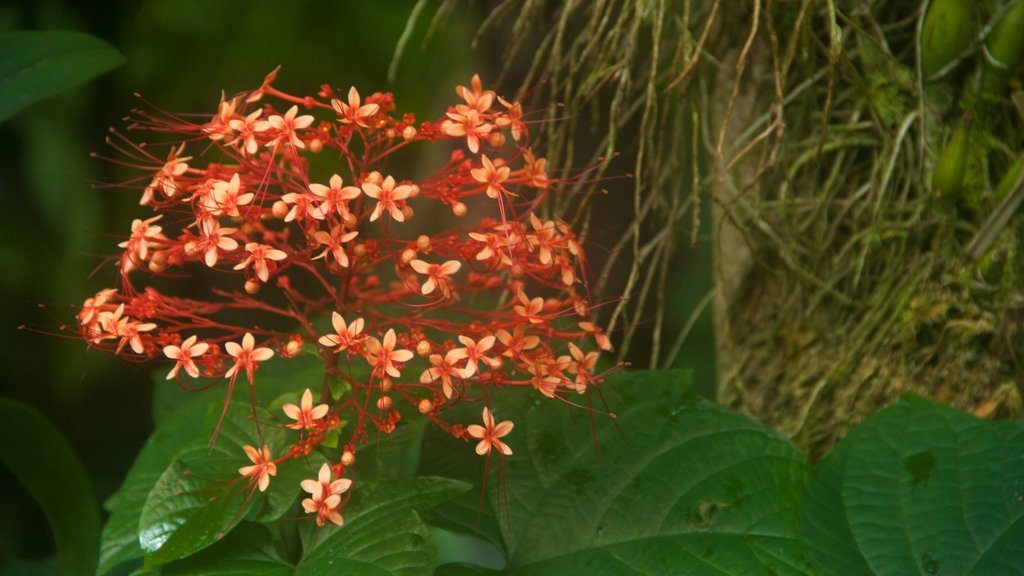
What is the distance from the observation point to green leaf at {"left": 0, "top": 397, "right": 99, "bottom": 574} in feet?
2.88

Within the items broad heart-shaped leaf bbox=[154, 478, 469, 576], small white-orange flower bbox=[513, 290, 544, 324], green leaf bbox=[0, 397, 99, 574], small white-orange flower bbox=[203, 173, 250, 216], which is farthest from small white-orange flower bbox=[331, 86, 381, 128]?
green leaf bbox=[0, 397, 99, 574]

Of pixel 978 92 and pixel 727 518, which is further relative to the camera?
pixel 978 92

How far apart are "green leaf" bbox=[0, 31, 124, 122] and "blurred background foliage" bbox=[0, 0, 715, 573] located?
1.82 feet

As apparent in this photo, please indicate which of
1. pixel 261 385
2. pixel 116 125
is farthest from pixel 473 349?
pixel 116 125

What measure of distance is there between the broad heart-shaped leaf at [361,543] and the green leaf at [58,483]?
171 millimetres

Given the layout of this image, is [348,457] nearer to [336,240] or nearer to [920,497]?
[336,240]

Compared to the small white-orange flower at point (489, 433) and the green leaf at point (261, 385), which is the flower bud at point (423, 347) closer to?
the small white-orange flower at point (489, 433)

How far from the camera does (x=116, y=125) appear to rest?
5.08 feet

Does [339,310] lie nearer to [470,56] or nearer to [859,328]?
[859,328]

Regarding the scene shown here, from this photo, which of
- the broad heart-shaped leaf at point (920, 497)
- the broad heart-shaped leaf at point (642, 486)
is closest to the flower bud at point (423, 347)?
the broad heart-shaped leaf at point (642, 486)

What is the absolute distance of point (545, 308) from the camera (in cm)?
89

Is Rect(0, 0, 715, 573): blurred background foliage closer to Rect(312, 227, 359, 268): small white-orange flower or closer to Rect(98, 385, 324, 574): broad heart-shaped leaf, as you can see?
Rect(98, 385, 324, 574): broad heart-shaped leaf

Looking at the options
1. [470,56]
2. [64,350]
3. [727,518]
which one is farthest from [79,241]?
[727,518]

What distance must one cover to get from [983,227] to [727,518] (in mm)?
426
